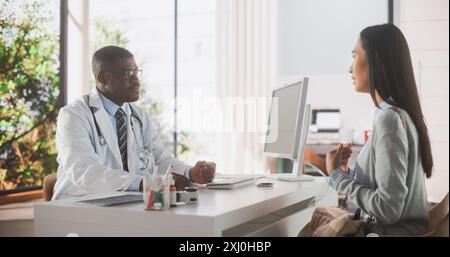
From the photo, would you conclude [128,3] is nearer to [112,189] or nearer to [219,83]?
[219,83]

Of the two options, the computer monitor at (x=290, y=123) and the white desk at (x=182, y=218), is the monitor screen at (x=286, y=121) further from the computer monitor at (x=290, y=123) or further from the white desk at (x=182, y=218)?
the white desk at (x=182, y=218)

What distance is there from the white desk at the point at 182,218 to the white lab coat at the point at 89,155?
29 cm

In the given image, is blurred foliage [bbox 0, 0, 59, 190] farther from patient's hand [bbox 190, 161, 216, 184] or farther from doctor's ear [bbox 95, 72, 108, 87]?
patient's hand [bbox 190, 161, 216, 184]

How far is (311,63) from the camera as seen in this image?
5605mm

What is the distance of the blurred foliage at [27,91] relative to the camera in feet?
13.4

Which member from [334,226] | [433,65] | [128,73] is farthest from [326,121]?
[334,226]

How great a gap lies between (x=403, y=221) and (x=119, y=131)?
1.42 m

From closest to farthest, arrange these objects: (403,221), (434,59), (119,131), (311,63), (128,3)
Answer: (403,221), (119,131), (434,59), (311,63), (128,3)

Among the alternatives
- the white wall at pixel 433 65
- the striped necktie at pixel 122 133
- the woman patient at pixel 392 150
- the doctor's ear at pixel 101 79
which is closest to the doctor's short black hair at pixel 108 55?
the doctor's ear at pixel 101 79

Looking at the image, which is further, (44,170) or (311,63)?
(311,63)

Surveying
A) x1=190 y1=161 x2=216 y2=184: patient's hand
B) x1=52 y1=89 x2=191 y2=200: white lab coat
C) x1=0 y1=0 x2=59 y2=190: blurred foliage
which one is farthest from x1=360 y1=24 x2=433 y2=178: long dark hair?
x1=0 y1=0 x2=59 y2=190: blurred foliage

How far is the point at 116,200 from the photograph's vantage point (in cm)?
167

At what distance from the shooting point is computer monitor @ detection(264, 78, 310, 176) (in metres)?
2.37
